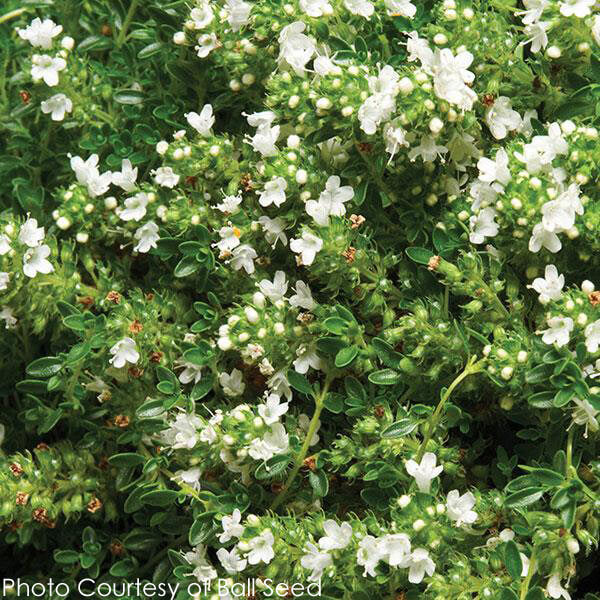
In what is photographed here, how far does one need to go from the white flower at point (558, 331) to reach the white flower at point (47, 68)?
46.7 inches

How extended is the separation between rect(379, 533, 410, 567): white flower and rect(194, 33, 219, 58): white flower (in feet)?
3.40

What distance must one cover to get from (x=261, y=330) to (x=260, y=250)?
24 cm

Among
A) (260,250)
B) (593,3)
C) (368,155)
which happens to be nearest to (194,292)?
(260,250)

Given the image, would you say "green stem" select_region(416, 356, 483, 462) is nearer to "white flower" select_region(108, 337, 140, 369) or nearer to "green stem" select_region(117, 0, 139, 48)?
"white flower" select_region(108, 337, 140, 369)

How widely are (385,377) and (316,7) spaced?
73cm

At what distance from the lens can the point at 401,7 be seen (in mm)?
1917

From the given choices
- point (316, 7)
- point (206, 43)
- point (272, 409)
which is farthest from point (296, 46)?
point (272, 409)

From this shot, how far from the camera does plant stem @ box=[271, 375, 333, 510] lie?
1.79 metres

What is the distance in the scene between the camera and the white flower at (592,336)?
1.59 metres

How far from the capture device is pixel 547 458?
1.77 metres

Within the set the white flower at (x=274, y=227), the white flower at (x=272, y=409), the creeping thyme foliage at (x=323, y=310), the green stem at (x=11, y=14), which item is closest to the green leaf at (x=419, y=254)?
the creeping thyme foliage at (x=323, y=310)

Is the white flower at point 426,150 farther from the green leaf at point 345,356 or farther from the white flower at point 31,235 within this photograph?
the white flower at point 31,235

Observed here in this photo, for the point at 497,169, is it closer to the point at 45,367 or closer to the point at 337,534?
the point at 337,534

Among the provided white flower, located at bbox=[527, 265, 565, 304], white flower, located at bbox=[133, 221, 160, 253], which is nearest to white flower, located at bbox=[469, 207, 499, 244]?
white flower, located at bbox=[527, 265, 565, 304]
